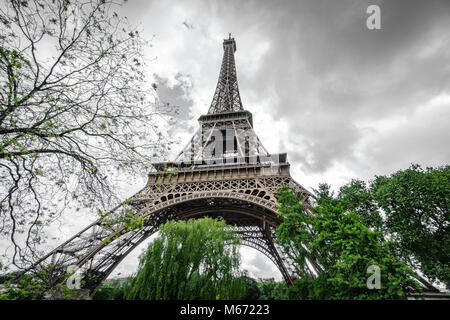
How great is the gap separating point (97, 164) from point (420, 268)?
18.1 meters

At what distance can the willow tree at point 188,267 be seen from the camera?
8.38 m

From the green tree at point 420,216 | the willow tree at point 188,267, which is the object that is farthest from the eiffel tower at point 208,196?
the green tree at point 420,216

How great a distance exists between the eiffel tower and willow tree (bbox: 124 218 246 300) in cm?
171

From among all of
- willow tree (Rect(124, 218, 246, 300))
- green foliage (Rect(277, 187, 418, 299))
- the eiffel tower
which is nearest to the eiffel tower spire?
the eiffel tower

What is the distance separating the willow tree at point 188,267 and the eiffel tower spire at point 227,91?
16.4m

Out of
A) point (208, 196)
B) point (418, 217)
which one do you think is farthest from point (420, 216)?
point (208, 196)

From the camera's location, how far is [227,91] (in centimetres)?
2688

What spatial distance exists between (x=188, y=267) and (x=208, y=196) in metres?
5.13

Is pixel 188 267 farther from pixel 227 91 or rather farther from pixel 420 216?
pixel 227 91
